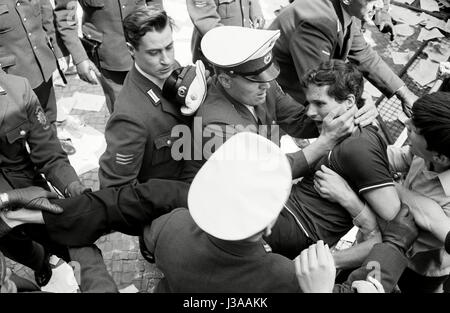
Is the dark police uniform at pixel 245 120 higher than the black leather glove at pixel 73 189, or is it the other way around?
the dark police uniform at pixel 245 120

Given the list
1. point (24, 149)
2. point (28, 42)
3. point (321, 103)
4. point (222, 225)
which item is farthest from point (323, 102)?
point (28, 42)

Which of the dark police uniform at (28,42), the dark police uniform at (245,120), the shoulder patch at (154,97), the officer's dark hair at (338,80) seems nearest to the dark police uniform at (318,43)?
the dark police uniform at (245,120)

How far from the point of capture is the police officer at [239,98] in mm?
2277

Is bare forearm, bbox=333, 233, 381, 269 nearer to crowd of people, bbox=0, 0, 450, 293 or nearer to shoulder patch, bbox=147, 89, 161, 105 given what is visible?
crowd of people, bbox=0, 0, 450, 293

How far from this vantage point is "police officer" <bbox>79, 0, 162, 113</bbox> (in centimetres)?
352

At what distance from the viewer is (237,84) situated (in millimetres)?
2395

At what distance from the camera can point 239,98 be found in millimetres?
2441

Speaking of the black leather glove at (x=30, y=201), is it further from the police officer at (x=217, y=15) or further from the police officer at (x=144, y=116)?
the police officer at (x=217, y=15)

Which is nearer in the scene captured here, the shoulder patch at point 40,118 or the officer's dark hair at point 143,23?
the officer's dark hair at point 143,23

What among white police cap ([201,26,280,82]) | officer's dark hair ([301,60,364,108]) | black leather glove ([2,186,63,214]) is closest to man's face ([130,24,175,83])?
white police cap ([201,26,280,82])

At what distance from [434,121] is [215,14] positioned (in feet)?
6.87

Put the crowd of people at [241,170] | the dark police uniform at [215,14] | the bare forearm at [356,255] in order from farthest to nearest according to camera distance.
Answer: the dark police uniform at [215,14], the bare forearm at [356,255], the crowd of people at [241,170]

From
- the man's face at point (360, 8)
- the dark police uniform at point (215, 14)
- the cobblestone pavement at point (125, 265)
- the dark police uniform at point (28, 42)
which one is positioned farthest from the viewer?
the dark police uniform at point (215, 14)

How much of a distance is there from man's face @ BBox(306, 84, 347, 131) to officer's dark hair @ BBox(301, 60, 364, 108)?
2 centimetres
